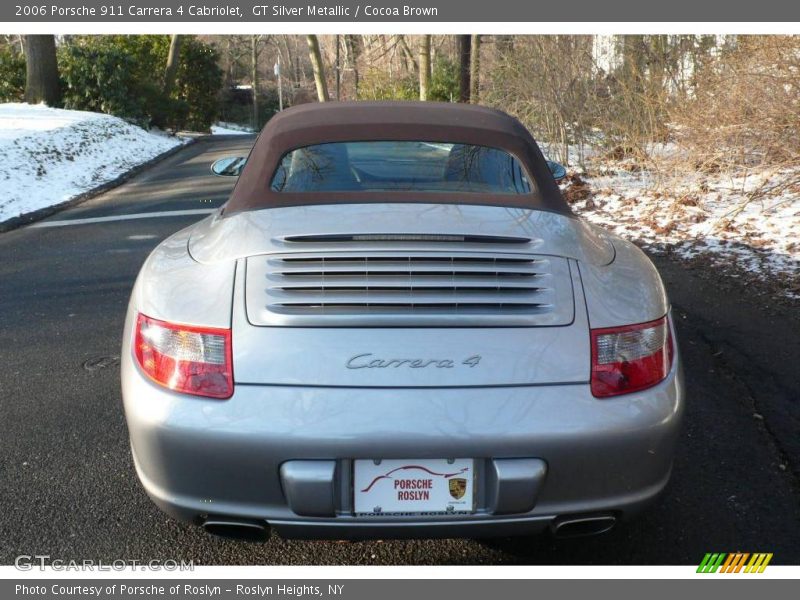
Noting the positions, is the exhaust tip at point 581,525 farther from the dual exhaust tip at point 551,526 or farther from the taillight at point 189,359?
the taillight at point 189,359

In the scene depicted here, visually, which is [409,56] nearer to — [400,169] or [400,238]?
[400,169]

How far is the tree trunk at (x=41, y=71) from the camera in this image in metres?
20.2

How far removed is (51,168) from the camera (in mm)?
12797

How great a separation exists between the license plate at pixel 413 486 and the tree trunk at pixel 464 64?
17.8 metres

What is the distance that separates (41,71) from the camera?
67.2 ft

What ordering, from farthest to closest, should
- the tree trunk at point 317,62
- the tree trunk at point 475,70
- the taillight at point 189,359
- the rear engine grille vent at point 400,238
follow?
the tree trunk at point 317,62
the tree trunk at point 475,70
the rear engine grille vent at point 400,238
the taillight at point 189,359

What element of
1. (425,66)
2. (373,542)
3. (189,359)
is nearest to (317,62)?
(425,66)

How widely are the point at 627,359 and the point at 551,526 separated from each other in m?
0.57

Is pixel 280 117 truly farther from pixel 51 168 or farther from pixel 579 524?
pixel 51 168

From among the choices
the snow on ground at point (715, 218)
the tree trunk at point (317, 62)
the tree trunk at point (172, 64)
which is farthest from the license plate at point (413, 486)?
the tree trunk at point (317, 62)

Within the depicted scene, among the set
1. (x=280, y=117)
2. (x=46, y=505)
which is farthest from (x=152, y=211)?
(x=46, y=505)

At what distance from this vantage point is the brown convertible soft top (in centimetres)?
302

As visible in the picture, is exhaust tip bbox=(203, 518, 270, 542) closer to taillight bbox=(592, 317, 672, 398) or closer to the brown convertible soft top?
taillight bbox=(592, 317, 672, 398)

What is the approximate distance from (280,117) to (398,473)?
2.27 meters
